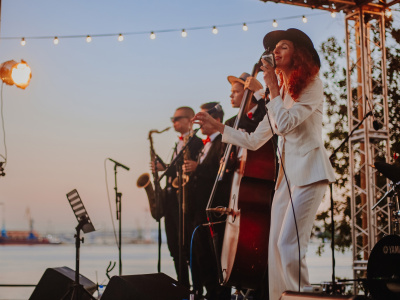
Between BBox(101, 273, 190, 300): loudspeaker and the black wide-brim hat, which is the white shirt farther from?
the black wide-brim hat

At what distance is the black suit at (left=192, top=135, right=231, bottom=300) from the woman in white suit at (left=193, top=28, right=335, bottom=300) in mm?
1136

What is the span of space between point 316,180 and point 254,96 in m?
1.48

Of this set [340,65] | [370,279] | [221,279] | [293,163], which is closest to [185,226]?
[221,279]

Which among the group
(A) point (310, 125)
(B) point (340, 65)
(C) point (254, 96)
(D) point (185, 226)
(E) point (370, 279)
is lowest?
(E) point (370, 279)

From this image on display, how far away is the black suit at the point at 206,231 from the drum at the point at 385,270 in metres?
1.20

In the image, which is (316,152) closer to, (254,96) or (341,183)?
(254,96)

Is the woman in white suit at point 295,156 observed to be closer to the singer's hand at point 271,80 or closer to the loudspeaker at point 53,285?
the singer's hand at point 271,80

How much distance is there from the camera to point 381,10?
7.24 m

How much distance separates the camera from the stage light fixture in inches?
184

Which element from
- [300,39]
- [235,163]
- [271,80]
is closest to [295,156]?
[271,80]

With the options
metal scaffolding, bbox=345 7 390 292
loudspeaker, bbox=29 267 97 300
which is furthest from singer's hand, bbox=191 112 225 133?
metal scaffolding, bbox=345 7 390 292

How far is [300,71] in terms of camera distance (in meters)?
3.00

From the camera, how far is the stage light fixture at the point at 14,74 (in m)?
4.68

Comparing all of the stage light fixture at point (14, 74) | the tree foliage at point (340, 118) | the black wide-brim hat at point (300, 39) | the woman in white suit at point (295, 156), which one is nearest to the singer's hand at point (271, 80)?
the woman in white suit at point (295, 156)
